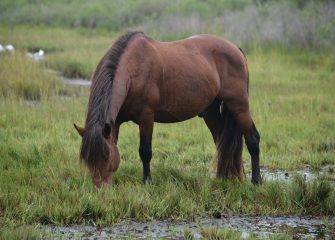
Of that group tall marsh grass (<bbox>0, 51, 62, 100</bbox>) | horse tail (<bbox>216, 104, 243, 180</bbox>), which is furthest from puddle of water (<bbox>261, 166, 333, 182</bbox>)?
tall marsh grass (<bbox>0, 51, 62, 100</bbox>)

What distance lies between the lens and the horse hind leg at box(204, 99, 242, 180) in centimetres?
731

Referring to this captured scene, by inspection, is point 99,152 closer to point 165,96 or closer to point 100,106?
point 100,106

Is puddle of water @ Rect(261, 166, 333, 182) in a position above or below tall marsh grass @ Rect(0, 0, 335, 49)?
below

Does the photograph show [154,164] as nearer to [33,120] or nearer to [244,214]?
[244,214]

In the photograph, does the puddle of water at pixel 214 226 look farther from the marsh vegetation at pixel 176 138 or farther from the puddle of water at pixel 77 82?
the puddle of water at pixel 77 82

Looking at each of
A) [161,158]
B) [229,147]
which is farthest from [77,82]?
[229,147]

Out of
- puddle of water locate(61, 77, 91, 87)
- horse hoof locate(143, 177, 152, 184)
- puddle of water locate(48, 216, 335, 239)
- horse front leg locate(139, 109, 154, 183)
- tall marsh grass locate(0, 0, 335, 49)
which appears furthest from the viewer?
tall marsh grass locate(0, 0, 335, 49)

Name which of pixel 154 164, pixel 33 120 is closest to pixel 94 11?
pixel 33 120

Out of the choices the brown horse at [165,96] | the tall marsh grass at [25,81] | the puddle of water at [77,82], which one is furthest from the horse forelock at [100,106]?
the puddle of water at [77,82]

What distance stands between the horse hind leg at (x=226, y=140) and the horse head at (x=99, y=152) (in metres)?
1.57

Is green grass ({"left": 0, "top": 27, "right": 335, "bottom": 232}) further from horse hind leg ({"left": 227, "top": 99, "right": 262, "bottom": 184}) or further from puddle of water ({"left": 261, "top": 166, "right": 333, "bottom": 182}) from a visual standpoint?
horse hind leg ({"left": 227, "top": 99, "right": 262, "bottom": 184})

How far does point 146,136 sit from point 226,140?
1102 millimetres

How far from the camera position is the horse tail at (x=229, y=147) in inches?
288

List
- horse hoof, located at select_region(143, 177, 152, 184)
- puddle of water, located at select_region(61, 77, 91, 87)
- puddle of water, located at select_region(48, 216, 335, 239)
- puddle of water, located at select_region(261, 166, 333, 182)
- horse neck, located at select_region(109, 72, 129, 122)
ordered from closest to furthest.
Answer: puddle of water, located at select_region(48, 216, 335, 239) → horse neck, located at select_region(109, 72, 129, 122) → horse hoof, located at select_region(143, 177, 152, 184) → puddle of water, located at select_region(261, 166, 333, 182) → puddle of water, located at select_region(61, 77, 91, 87)
